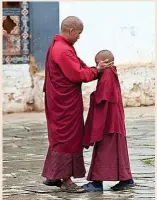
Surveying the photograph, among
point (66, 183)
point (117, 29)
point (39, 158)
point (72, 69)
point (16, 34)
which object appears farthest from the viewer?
point (117, 29)

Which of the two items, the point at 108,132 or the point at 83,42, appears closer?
the point at 108,132

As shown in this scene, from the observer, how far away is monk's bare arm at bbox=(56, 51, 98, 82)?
19.1 feet

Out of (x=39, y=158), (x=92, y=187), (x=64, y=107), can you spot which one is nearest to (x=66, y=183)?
(x=92, y=187)

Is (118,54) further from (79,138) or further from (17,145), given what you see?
(79,138)

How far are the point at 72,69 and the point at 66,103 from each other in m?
0.29

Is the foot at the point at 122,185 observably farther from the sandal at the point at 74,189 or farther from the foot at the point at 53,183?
the foot at the point at 53,183

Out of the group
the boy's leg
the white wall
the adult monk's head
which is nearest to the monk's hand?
the adult monk's head

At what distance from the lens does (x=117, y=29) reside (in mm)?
13344

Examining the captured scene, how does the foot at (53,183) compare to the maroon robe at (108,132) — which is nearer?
the maroon robe at (108,132)

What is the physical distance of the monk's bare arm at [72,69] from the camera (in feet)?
19.1

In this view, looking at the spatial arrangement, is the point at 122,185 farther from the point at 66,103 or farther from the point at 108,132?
the point at 66,103

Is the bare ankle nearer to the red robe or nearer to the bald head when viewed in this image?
the red robe

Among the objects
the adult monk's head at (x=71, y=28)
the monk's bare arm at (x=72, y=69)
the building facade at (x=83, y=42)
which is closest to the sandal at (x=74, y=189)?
the monk's bare arm at (x=72, y=69)

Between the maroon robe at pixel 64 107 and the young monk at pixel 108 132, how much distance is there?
0.11 meters
